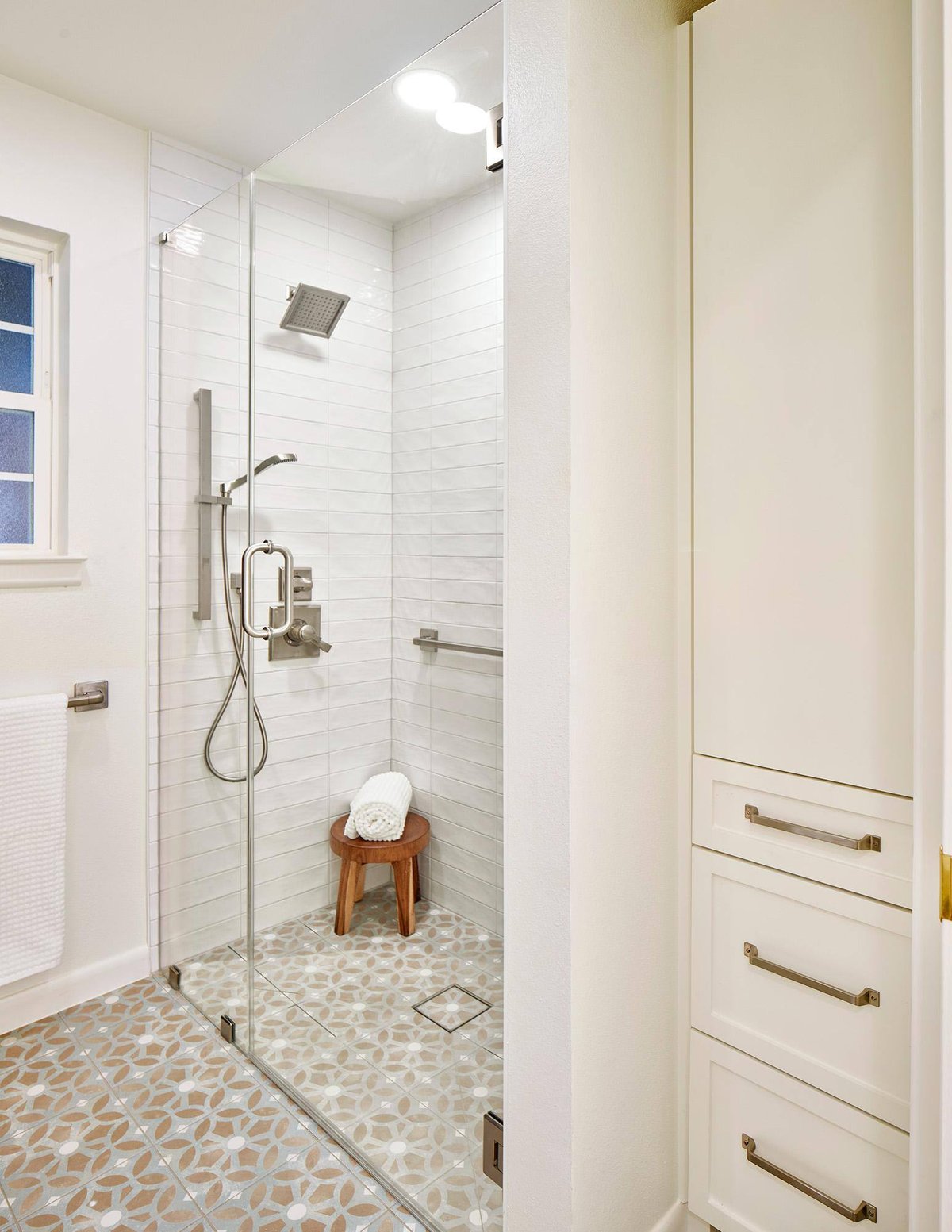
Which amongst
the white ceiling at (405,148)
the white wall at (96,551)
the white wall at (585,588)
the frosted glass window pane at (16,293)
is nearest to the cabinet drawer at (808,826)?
the white wall at (585,588)

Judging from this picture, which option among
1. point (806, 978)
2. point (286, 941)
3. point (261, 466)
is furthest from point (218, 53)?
point (806, 978)

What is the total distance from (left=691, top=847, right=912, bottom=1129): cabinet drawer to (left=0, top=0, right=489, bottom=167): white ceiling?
6.72 ft

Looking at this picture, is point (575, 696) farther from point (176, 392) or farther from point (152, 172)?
point (152, 172)

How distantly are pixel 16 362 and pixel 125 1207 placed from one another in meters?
2.17

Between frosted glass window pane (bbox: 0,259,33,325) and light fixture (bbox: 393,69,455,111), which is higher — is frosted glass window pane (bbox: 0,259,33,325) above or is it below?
below

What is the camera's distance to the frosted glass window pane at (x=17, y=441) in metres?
2.14

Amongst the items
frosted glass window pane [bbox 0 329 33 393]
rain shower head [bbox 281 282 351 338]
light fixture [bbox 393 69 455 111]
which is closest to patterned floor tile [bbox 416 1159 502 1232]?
rain shower head [bbox 281 282 351 338]

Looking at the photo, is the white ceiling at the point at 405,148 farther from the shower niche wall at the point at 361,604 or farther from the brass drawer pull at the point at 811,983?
the brass drawer pull at the point at 811,983

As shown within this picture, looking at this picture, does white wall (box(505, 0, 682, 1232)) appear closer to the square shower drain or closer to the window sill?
the square shower drain

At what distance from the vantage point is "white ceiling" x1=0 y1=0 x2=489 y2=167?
5.74ft

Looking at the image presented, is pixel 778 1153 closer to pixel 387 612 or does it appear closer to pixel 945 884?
pixel 945 884

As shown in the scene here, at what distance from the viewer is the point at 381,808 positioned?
1.56 meters

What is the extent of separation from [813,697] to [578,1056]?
69cm

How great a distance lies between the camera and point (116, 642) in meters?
2.29
